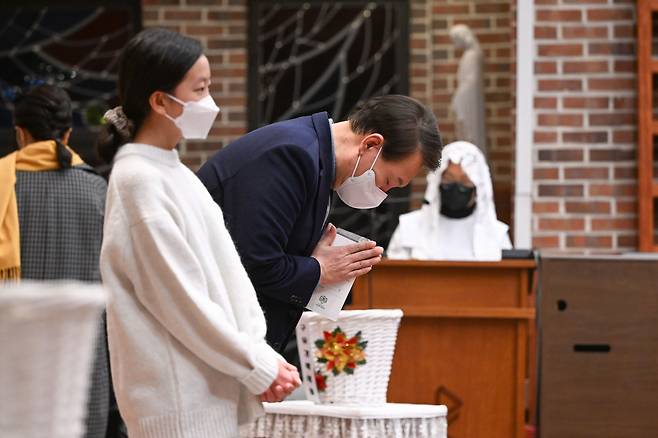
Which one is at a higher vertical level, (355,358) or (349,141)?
(349,141)

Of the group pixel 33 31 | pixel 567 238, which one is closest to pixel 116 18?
pixel 33 31

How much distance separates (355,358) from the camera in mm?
3262

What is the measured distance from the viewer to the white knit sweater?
1891mm

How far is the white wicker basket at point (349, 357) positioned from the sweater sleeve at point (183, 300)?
52.8 inches

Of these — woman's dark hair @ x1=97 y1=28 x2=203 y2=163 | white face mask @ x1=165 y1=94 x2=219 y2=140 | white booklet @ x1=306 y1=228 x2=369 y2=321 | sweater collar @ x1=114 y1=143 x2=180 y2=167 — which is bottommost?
white booklet @ x1=306 y1=228 x2=369 y2=321

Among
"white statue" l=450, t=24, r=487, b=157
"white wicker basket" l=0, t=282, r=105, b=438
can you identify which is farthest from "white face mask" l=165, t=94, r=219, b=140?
"white statue" l=450, t=24, r=487, b=157

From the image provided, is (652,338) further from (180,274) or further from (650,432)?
(180,274)

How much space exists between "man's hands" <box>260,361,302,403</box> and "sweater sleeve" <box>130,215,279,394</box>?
0.16 ft

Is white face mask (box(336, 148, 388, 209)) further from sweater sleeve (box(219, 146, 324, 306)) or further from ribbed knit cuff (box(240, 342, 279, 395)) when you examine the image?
ribbed knit cuff (box(240, 342, 279, 395))

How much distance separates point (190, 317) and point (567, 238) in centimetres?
343

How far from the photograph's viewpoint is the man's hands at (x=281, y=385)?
1.97 meters

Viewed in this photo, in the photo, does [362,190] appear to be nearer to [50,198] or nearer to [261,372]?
[261,372]

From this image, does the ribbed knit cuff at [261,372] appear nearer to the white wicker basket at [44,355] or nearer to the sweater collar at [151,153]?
the sweater collar at [151,153]

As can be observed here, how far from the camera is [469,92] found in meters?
6.12
